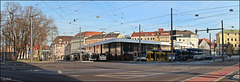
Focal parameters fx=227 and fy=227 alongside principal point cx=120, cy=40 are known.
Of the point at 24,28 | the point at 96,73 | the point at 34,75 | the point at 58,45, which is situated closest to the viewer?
the point at 34,75

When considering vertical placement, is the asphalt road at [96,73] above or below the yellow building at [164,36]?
below

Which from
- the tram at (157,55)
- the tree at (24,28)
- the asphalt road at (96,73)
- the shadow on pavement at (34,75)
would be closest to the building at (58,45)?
the tree at (24,28)

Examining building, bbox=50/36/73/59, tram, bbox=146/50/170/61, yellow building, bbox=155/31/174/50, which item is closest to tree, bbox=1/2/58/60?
building, bbox=50/36/73/59

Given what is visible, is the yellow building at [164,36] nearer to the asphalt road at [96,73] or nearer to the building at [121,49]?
the building at [121,49]

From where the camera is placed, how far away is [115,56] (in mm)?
60625

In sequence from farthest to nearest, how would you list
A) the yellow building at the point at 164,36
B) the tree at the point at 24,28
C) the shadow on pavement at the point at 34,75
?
the yellow building at the point at 164,36 < the tree at the point at 24,28 < the shadow on pavement at the point at 34,75

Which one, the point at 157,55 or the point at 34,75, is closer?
the point at 34,75

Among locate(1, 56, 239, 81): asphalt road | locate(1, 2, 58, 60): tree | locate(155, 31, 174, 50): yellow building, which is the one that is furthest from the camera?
locate(155, 31, 174, 50): yellow building

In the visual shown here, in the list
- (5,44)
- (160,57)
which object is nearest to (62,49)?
(5,44)

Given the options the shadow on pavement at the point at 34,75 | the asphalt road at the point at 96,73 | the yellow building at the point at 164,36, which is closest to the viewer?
the shadow on pavement at the point at 34,75

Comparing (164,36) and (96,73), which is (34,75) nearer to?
(96,73)

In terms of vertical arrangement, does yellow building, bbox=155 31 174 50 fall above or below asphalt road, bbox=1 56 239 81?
above

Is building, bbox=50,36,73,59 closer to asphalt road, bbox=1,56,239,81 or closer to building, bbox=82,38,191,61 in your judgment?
building, bbox=82,38,191,61

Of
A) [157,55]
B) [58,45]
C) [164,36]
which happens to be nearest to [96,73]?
[157,55]
